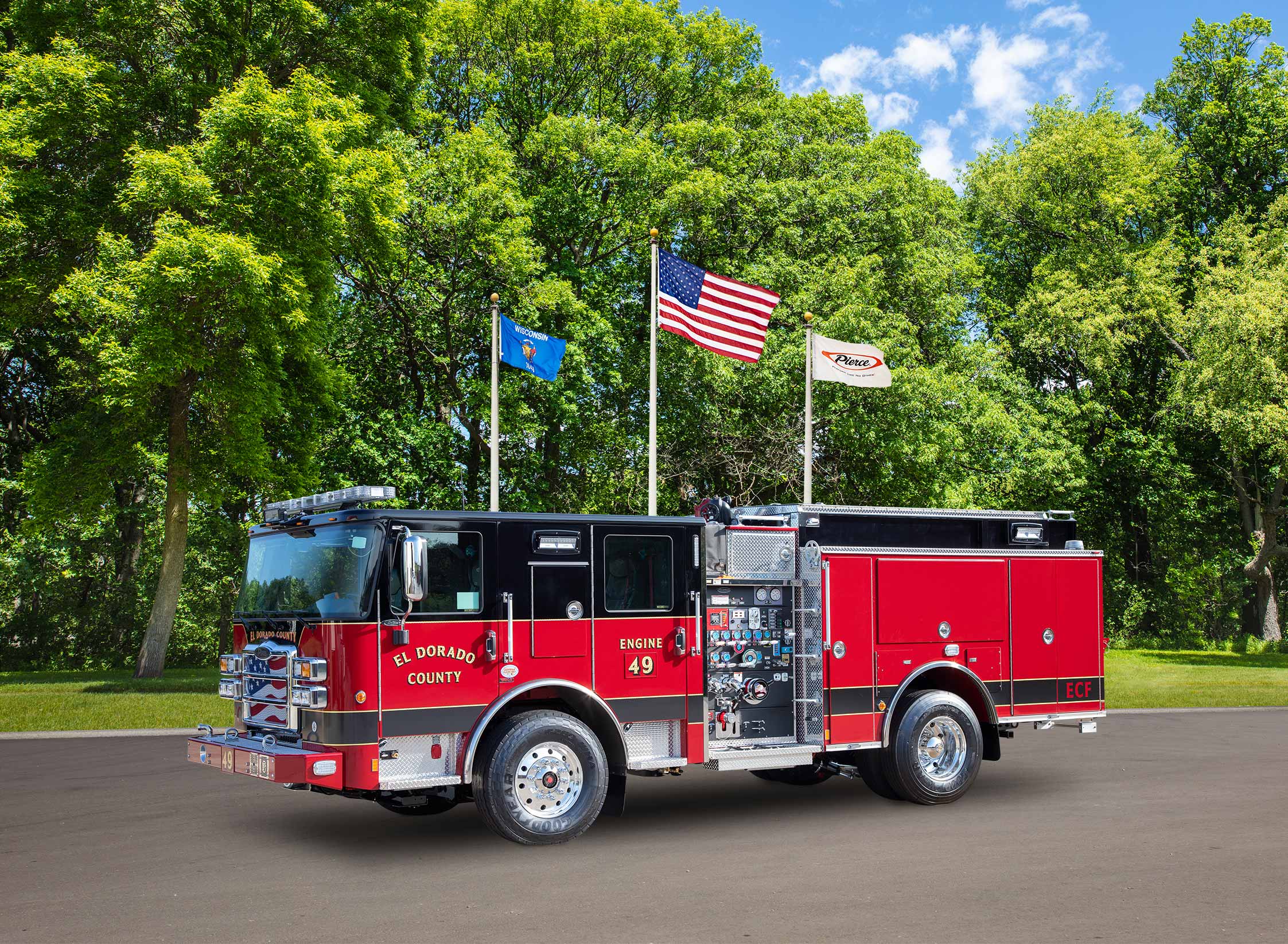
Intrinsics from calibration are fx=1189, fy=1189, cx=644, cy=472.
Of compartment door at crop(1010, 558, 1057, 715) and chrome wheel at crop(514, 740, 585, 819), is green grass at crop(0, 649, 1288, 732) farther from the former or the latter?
compartment door at crop(1010, 558, 1057, 715)

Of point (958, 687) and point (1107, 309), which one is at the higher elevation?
point (1107, 309)

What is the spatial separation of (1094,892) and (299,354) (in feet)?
71.7

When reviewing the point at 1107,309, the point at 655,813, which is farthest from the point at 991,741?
the point at 1107,309

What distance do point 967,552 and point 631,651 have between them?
156 inches

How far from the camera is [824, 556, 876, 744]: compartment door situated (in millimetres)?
11016

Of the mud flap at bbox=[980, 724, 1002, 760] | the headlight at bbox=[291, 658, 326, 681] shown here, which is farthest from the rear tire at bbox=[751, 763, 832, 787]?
the headlight at bbox=[291, 658, 326, 681]

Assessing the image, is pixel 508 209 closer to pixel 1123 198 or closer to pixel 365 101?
pixel 365 101

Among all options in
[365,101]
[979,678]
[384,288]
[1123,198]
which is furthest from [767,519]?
[1123,198]

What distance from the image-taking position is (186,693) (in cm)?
2355

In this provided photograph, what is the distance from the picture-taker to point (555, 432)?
33.2 metres

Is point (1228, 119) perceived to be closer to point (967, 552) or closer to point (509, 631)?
point (967, 552)

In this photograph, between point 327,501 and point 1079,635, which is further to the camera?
point 1079,635

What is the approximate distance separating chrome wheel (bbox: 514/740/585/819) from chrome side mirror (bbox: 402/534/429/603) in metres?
1.61

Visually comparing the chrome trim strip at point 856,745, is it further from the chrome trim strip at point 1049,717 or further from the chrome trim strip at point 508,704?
the chrome trim strip at point 508,704
